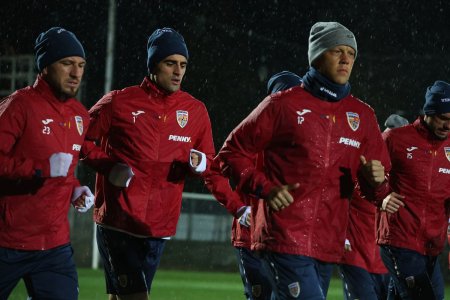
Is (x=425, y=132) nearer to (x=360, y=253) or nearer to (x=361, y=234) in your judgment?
(x=361, y=234)

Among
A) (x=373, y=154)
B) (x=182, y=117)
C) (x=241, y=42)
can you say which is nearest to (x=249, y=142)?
(x=373, y=154)

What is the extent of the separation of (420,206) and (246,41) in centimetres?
1917

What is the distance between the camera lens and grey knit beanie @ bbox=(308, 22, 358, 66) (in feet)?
20.6

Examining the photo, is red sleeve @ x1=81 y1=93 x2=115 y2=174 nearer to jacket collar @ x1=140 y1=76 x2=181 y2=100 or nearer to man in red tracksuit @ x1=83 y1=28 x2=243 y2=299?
man in red tracksuit @ x1=83 y1=28 x2=243 y2=299

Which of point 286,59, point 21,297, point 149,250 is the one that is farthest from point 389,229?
point 286,59

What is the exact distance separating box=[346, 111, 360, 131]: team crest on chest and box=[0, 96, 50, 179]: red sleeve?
6.22ft

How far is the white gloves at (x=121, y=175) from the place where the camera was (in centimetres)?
727

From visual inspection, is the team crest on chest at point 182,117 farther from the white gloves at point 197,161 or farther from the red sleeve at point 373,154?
the red sleeve at point 373,154

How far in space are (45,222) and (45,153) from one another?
447 mm

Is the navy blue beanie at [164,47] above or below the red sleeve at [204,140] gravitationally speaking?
above

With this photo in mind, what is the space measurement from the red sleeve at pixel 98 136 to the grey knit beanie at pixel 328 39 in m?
1.90

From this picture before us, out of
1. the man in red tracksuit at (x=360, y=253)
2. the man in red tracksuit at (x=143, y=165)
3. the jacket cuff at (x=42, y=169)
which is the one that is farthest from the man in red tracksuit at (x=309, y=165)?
the man in red tracksuit at (x=360, y=253)

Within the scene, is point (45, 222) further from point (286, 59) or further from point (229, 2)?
point (229, 2)

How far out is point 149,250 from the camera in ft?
25.4
